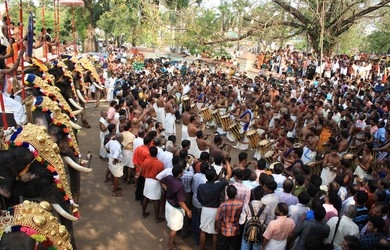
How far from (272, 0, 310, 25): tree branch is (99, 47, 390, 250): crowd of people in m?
7.68

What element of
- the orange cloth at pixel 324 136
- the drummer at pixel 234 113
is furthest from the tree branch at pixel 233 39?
the orange cloth at pixel 324 136

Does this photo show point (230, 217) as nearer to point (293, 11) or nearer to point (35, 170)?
point (35, 170)

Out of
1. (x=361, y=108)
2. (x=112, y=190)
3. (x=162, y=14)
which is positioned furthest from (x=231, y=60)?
(x=112, y=190)

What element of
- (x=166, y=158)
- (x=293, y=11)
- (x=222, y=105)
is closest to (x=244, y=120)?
(x=222, y=105)

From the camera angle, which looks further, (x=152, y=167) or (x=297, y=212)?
(x=152, y=167)

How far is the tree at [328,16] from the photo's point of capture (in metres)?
17.5

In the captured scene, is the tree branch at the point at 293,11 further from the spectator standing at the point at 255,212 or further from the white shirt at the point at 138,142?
the spectator standing at the point at 255,212

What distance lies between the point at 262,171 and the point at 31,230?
12.2ft

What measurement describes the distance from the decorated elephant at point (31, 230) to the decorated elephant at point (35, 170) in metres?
0.64

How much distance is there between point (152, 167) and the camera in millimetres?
6043

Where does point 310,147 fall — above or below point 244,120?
below

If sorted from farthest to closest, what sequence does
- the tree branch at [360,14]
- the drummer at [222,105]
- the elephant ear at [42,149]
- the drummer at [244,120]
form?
the tree branch at [360,14] < the drummer at [222,105] < the drummer at [244,120] < the elephant ear at [42,149]

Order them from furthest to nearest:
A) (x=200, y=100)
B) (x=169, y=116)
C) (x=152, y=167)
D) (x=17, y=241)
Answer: (x=200, y=100)
(x=169, y=116)
(x=152, y=167)
(x=17, y=241)

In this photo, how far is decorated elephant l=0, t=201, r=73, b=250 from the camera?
2.95m
